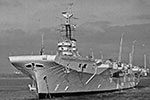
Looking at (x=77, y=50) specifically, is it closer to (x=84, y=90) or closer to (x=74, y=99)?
(x=84, y=90)

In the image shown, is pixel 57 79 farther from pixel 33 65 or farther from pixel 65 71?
pixel 33 65

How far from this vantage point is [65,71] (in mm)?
38938

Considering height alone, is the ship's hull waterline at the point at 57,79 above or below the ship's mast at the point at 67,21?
below

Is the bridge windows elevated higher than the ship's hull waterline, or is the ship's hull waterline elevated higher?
the bridge windows

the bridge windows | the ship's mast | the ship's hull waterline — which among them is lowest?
the ship's hull waterline

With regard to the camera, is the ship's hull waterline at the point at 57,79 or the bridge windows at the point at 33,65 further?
the ship's hull waterline at the point at 57,79

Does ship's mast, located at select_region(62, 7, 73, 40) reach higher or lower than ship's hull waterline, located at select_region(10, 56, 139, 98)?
higher

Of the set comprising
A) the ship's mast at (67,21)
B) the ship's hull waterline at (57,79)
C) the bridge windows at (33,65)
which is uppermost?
the ship's mast at (67,21)

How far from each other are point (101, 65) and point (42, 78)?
12.2 meters

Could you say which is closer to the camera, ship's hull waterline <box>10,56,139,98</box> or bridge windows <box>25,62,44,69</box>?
bridge windows <box>25,62,44,69</box>

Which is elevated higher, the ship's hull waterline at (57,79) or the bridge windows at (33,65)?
the bridge windows at (33,65)

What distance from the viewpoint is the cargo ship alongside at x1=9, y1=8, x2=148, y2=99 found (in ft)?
122

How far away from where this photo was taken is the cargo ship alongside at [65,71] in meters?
37.2

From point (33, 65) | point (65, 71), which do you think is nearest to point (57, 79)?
point (65, 71)
